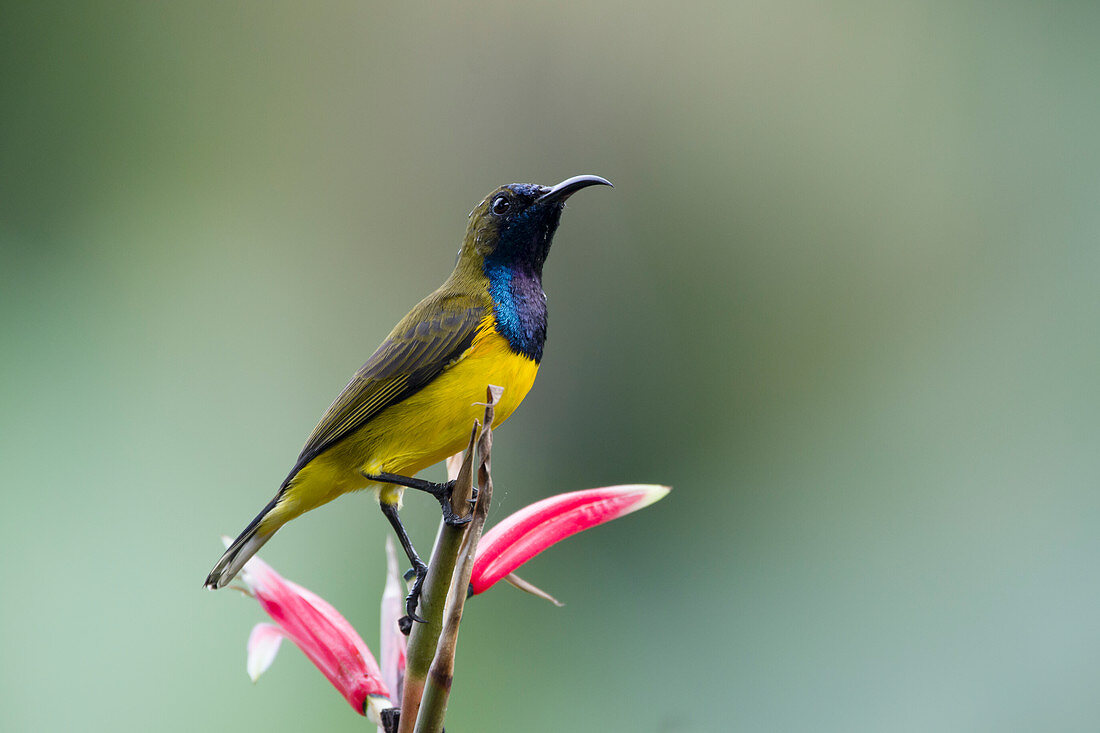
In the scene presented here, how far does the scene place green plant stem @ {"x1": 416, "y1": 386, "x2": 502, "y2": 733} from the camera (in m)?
0.65

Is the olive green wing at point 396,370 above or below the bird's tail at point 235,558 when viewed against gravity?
above

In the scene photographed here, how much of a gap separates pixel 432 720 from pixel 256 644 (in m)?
0.34

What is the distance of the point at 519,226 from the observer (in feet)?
3.73

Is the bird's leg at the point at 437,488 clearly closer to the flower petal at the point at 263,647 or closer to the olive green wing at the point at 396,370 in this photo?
the olive green wing at the point at 396,370

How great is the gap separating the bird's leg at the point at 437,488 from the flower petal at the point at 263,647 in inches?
7.7

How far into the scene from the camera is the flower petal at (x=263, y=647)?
0.90 metres

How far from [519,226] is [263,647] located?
560 millimetres

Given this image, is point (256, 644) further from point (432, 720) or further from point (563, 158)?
point (563, 158)

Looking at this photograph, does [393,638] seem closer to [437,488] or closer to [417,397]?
[437,488]

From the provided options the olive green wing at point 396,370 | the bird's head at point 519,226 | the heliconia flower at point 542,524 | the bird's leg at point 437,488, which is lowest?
the heliconia flower at point 542,524

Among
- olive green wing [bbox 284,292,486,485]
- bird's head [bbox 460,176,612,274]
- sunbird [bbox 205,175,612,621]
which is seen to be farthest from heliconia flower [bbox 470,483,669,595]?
bird's head [bbox 460,176,612,274]

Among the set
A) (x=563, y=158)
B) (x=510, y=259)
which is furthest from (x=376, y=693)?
(x=563, y=158)

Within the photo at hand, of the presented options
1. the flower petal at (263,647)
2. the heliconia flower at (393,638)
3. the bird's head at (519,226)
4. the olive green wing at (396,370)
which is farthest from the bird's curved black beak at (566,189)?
the flower petal at (263,647)

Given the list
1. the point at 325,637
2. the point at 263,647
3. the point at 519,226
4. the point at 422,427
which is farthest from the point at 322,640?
the point at 519,226
